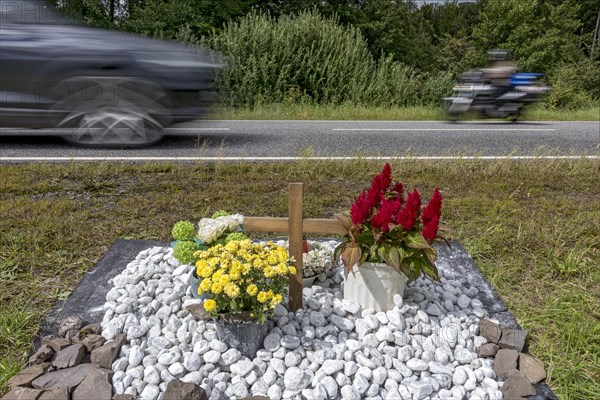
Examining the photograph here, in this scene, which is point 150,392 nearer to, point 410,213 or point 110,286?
point 110,286

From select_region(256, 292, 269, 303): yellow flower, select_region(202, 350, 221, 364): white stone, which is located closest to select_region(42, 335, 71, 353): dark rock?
select_region(202, 350, 221, 364): white stone

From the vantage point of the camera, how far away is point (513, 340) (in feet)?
7.39

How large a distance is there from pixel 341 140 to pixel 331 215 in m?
3.42

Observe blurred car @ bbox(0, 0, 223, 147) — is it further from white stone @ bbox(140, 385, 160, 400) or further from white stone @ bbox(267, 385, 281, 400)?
white stone @ bbox(267, 385, 281, 400)

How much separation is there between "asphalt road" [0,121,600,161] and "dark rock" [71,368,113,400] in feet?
12.0

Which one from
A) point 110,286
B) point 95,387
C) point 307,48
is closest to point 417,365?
point 95,387

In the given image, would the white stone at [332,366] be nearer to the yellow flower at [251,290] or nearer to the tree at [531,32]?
the yellow flower at [251,290]

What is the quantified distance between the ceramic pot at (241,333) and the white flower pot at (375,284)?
520mm

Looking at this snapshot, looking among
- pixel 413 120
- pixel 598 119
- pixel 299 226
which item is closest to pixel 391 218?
pixel 299 226

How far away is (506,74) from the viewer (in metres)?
9.84

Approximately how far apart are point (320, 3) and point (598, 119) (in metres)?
11.7

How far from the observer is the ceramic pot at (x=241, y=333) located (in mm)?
2094

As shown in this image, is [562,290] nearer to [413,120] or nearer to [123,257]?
[123,257]

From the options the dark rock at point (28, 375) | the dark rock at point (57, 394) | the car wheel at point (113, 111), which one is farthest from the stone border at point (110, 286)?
the car wheel at point (113, 111)
